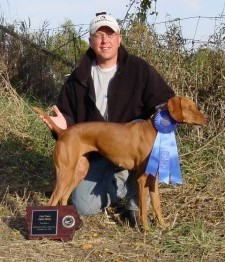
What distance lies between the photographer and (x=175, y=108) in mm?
4742

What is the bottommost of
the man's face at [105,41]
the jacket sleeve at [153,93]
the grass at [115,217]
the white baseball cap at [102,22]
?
the grass at [115,217]

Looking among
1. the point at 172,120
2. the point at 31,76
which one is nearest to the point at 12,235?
the point at 172,120

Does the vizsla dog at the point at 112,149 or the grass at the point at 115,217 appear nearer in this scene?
the grass at the point at 115,217

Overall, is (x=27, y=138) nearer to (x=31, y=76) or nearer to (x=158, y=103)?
Result: (x=31, y=76)

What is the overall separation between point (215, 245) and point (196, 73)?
2642 mm

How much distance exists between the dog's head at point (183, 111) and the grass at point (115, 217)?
2.89 ft

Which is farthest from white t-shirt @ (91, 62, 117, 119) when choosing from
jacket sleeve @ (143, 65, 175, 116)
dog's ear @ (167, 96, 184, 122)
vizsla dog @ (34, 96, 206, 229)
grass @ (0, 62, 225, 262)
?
grass @ (0, 62, 225, 262)

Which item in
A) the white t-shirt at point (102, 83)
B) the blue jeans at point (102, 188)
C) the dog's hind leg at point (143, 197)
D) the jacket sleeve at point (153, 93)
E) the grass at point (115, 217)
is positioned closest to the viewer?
the grass at point (115, 217)

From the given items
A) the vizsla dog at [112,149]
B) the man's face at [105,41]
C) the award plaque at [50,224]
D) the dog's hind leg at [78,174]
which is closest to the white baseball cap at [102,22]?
the man's face at [105,41]

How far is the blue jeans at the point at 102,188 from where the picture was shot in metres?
5.59

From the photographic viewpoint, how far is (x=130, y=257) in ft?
14.6

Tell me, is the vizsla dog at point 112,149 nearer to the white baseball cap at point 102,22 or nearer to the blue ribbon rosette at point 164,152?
the blue ribbon rosette at point 164,152

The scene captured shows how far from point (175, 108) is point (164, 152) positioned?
0.39 metres

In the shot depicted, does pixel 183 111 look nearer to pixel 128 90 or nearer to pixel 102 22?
pixel 128 90
